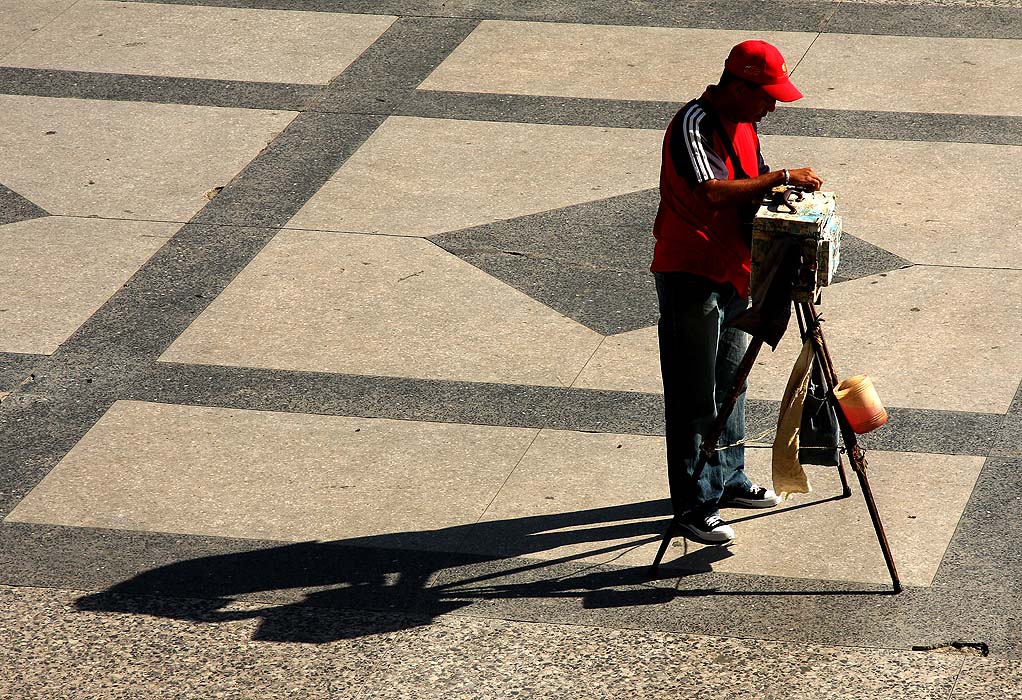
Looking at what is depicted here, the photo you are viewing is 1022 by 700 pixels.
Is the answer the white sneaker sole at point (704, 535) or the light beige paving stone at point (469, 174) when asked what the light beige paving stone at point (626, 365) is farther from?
the light beige paving stone at point (469, 174)

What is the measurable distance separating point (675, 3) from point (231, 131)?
393 centimetres

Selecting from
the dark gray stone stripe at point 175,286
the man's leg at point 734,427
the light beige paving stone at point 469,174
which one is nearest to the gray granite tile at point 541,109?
the light beige paving stone at point 469,174

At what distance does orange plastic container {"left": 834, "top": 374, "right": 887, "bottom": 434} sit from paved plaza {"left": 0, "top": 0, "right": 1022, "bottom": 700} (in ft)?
1.93

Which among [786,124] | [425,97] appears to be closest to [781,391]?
[786,124]

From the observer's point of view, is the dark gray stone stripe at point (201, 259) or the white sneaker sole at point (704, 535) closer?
the white sneaker sole at point (704, 535)

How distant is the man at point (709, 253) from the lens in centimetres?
522

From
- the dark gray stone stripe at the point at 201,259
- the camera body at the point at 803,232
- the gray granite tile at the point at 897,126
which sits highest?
the camera body at the point at 803,232

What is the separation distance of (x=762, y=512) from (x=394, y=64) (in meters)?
5.82

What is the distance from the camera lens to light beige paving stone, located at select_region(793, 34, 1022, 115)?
32.1 feet

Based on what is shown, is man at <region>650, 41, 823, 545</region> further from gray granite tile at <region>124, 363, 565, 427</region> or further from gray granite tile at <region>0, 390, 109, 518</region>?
gray granite tile at <region>0, 390, 109, 518</region>

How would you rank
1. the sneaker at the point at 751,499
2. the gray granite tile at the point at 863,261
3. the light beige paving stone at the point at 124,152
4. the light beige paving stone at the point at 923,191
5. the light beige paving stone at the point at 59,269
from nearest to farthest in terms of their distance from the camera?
the sneaker at the point at 751,499 → the light beige paving stone at the point at 59,269 → the gray granite tile at the point at 863,261 → the light beige paving stone at the point at 923,191 → the light beige paving stone at the point at 124,152

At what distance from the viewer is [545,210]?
866 cm

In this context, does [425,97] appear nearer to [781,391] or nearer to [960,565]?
[781,391]

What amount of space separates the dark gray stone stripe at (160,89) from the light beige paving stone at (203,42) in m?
0.12
